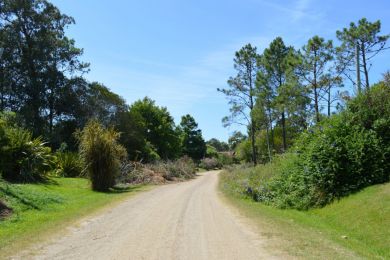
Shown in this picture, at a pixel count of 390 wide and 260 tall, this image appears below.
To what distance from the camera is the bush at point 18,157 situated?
75.9ft

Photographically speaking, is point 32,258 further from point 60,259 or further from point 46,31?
point 46,31

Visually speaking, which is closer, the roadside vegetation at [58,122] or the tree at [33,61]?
the roadside vegetation at [58,122]

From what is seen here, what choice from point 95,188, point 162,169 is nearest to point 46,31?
point 162,169

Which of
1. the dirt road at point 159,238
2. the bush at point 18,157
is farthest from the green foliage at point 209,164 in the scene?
the dirt road at point 159,238

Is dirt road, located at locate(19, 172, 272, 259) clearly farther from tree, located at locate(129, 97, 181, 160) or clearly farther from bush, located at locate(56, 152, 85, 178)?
tree, located at locate(129, 97, 181, 160)

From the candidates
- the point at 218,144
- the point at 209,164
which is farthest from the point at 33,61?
the point at 218,144

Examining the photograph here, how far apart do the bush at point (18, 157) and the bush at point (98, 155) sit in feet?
10.3

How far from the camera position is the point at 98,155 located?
28016 millimetres

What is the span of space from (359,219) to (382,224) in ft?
4.50

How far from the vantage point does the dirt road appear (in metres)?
8.73

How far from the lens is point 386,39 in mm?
37781

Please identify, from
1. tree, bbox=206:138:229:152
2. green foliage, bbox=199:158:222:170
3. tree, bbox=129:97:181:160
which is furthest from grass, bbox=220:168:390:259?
tree, bbox=206:138:229:152

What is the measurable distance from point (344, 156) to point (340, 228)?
4.85 metres

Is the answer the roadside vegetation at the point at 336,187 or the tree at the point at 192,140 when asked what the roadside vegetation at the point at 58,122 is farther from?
the tree at the point at 192,140
